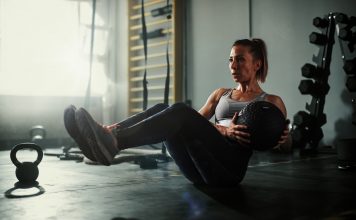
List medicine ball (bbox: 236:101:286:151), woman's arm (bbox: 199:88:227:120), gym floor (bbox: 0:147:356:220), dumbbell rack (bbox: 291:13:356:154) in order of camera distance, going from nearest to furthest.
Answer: gym floor (bbox: 0:147:356:220) → medicine ball (bbox: 236:101:286:151) → woman's arm (bbox: 199:88:227:120) → dumbbell rack (bbox: 291:13:356:154)

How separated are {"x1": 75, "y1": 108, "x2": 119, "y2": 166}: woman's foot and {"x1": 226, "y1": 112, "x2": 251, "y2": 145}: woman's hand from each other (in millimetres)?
538

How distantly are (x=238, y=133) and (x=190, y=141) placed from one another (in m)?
0.21

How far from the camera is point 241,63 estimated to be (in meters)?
1.92

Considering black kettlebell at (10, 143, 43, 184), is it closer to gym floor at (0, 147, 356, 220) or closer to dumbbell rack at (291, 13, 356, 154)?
gym floor at (0, 147, 356, 220)

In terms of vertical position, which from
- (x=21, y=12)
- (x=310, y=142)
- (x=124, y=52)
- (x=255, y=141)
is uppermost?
(x=21, y=12)

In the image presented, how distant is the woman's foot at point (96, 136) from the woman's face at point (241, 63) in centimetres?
75

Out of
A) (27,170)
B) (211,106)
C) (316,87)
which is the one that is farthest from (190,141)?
(316,87)

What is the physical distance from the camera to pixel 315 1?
4.36m

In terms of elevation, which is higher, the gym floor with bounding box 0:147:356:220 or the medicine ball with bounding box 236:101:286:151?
the medicine ball with bounding box 236:101:286:151

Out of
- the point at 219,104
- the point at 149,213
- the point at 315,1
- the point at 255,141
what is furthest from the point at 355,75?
the point at 149,213

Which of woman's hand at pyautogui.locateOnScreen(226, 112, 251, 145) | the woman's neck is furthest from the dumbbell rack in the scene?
woman's hand at pyautogui.locateOnScreen(226, 112, 251, 145)

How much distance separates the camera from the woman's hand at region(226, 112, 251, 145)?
167 centimetres

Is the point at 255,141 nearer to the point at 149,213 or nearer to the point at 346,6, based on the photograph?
the point at 149,213

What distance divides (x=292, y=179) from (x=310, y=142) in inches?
74.4
